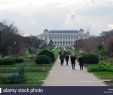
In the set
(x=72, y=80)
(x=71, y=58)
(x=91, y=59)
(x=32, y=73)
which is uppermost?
(x=71, y=58)

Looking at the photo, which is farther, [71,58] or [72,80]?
[71,58]

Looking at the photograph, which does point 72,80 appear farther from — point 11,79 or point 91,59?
point 91,59

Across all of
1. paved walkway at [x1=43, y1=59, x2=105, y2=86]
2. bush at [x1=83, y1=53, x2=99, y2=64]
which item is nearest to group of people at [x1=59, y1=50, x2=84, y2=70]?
bush at [x1=83, y1=53, x2=99, y2=64]

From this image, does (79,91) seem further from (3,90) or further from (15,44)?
(15,44)

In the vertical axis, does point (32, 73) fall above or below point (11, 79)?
below

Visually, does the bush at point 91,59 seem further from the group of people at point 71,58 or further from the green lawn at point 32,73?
the green lawn at point 32,73

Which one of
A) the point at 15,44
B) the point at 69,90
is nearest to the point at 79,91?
the point at 69,90

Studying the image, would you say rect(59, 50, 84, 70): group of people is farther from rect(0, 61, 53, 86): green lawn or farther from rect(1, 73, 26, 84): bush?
rect(1, 73, 26, 84): bush

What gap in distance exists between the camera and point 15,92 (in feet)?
→ 45.5

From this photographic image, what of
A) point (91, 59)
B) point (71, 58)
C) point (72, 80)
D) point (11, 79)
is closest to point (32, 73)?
point (71, 58)

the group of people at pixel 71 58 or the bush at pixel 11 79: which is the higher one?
the bush at pixel 11 79

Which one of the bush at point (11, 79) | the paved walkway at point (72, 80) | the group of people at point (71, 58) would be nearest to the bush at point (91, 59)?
the group of people at point (71, 58)

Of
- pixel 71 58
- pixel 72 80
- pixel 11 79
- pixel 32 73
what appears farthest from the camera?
pixel 71 58

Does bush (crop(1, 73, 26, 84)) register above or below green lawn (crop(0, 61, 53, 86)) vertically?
above
